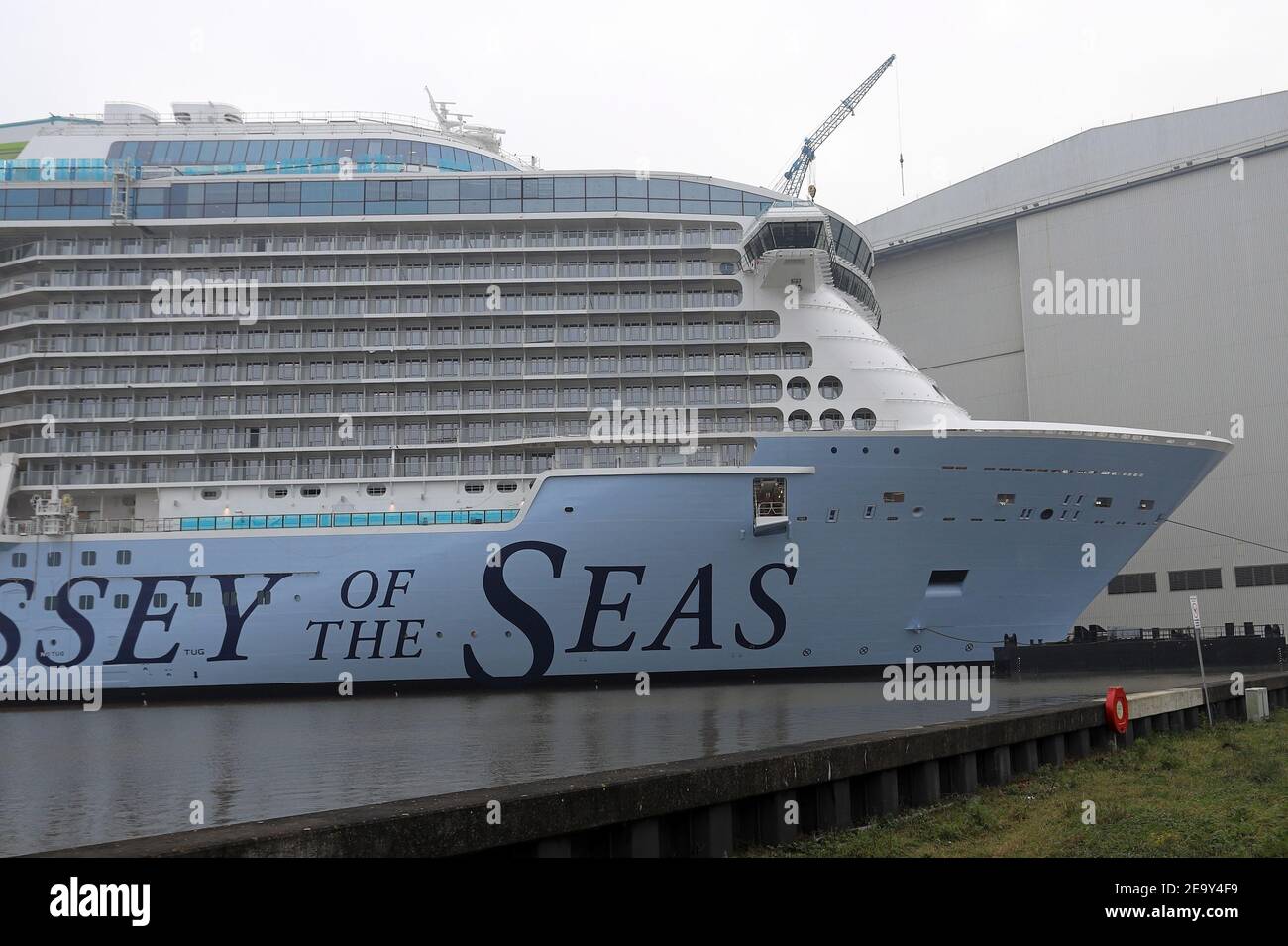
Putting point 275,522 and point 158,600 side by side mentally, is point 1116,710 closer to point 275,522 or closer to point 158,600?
point 275,522

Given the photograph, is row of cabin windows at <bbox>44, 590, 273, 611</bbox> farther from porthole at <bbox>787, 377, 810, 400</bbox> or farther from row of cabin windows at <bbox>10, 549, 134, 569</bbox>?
porthole at <bbox>787, 377, 810, 400</bbox>

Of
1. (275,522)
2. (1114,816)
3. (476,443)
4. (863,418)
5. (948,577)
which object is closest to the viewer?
(1114,816)

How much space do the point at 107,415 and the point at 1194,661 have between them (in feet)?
114

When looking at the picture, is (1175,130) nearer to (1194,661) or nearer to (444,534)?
(1194,661)

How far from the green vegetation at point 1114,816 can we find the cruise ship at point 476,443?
15.1 meters

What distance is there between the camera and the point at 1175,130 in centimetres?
4825

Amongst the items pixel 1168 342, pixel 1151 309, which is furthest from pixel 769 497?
pixel 1151 309

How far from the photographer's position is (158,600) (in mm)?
30078

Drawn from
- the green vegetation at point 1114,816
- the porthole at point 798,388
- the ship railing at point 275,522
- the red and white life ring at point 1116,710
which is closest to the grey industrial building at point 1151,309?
the porthole at point 798,388

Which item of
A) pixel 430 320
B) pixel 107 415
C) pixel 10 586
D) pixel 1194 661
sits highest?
pixel 430 320

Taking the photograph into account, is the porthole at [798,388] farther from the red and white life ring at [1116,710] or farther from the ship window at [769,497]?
the red and white life ring at [1116,710]

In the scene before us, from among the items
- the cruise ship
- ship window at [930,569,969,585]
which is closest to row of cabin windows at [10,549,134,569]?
the cruise ship

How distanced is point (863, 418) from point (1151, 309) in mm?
24634
